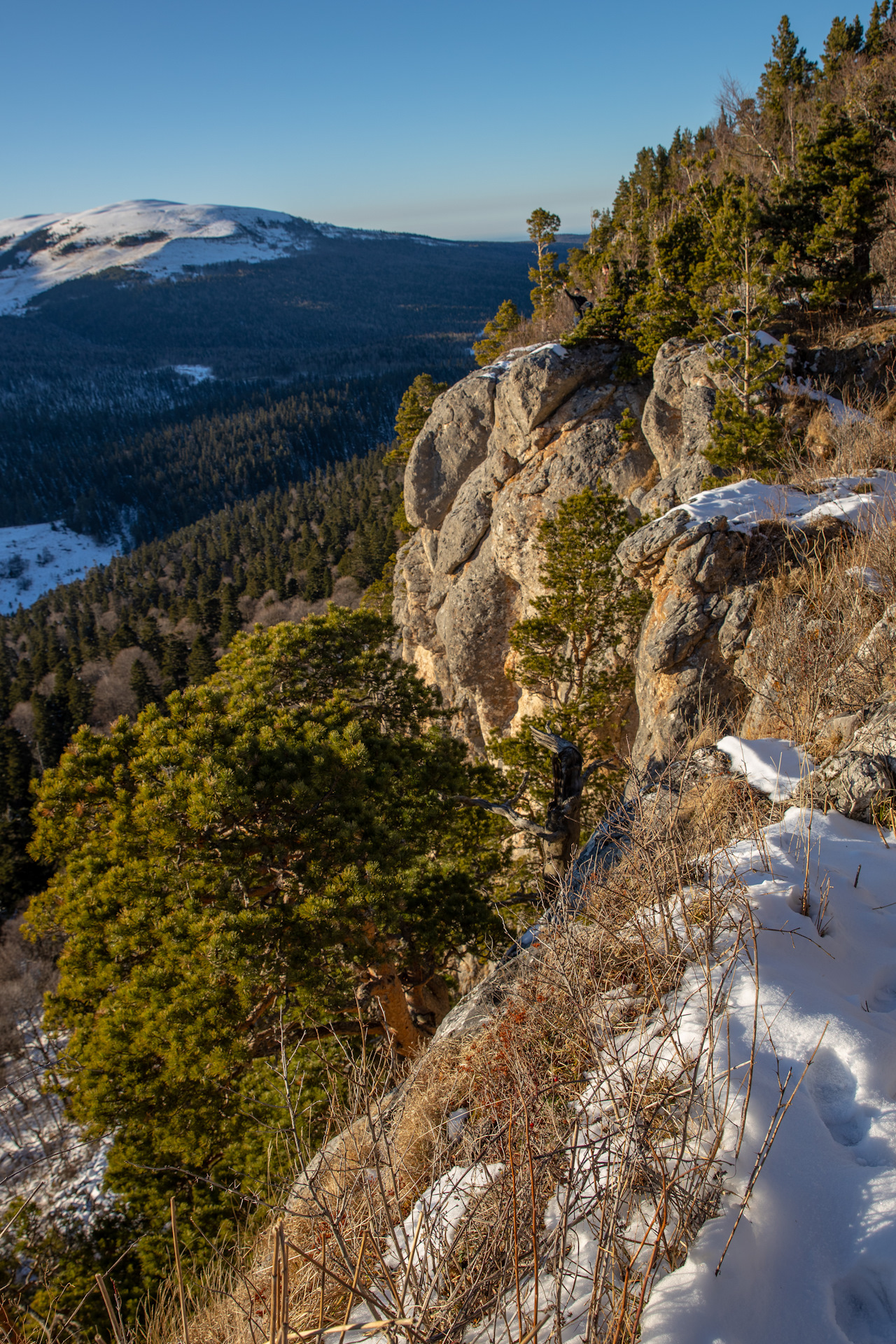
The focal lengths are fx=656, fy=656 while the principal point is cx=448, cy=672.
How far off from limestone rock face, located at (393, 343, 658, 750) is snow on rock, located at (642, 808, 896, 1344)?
49.6ft

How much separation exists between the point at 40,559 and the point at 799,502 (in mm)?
166356

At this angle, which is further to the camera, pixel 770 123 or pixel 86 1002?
pixel 770 123

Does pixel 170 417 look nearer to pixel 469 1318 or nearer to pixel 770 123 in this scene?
pixel 770 123

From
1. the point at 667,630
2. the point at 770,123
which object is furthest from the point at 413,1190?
the point at 770,123

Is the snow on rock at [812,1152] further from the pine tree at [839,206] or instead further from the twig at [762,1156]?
the pine tree at [839,206]

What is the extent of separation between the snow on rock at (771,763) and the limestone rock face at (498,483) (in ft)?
41.9

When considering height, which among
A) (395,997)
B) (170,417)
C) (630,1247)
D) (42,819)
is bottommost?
(395,997)

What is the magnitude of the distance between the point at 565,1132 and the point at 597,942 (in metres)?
1.04

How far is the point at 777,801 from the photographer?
4.82 m

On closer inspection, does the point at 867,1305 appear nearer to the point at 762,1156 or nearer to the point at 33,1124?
the point at 762,1156

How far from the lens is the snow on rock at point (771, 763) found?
4977mm

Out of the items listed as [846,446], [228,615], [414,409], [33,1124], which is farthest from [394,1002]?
[228,615]

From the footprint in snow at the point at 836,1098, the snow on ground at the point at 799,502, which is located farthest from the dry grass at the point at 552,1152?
the snow on ground at the point at 799,502

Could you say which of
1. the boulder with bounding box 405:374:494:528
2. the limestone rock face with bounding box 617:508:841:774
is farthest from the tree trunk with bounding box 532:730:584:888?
the boulder with bounding box 405:374:494:528
